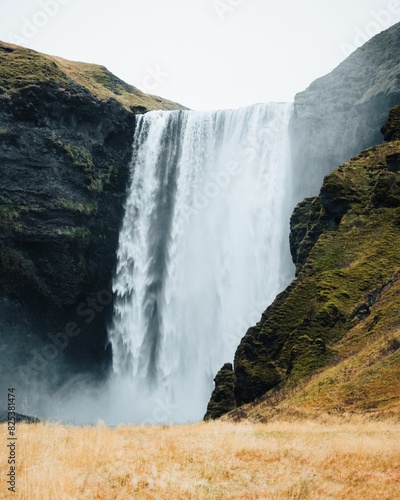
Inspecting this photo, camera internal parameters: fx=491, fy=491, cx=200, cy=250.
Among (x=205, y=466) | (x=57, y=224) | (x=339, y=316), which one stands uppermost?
(x=57, y=224)

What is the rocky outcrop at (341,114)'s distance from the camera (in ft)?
167

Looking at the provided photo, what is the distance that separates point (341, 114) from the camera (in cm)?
5278

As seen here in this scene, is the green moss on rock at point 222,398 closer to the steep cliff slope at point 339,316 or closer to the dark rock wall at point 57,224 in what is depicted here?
the steep cliff slope at point 339,316

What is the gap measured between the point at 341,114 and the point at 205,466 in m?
50.3

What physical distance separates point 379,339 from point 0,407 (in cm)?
3899

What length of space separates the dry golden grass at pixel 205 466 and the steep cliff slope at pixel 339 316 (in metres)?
6.46

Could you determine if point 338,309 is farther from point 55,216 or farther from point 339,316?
point 55,216

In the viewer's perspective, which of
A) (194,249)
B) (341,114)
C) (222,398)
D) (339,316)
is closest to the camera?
(339,316)

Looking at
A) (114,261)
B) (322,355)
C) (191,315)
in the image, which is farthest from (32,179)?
(322,355)

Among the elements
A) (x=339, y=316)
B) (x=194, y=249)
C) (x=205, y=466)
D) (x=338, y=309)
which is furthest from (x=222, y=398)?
(x=194, y=249)

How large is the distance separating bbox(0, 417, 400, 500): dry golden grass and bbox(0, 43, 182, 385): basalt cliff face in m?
42.6

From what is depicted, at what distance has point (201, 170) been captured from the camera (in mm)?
58875

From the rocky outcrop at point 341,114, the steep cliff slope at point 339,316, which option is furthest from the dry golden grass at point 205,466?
the rocky outcrop at point 341,114

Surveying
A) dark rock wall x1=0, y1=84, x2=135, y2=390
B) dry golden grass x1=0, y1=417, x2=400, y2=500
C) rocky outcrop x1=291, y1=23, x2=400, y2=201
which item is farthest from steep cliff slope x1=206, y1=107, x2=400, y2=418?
dark rock wall x1=0, y1=84, x2=135, y2=390
